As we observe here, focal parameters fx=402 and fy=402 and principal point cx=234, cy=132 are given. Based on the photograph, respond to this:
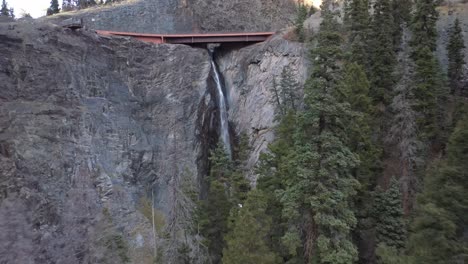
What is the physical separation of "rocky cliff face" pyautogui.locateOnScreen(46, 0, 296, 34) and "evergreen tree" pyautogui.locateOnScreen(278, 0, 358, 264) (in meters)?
32.5

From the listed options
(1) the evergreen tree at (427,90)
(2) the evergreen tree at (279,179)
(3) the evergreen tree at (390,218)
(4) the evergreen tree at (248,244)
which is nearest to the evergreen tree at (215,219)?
(2) the evergreen tree at (279,179)

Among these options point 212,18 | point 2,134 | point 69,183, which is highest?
point 212,18

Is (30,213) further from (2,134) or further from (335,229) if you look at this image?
(335,229)

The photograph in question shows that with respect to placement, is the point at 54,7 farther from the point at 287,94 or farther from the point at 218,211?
the point at 218,211

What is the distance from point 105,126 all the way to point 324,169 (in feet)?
76.2

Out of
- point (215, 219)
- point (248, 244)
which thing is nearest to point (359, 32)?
point (215, 219)

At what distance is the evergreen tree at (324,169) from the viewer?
53.9ft

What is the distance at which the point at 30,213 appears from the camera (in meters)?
Result: 27.9

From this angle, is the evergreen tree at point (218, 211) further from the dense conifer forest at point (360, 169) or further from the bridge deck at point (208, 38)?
the bridge deck at point (208, 38)

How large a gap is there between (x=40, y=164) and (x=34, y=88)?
6.69 meters

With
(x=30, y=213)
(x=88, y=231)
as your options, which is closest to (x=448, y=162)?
(x=88, y=231)

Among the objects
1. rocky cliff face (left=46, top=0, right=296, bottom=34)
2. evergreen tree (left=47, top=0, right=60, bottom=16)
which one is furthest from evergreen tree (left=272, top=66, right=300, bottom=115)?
evergreen tree (left=47, top=0, right=60, bottom=16)

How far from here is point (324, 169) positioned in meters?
16.6

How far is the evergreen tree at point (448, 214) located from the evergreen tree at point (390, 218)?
23.7ft
